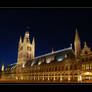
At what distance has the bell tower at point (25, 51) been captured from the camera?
57784mm

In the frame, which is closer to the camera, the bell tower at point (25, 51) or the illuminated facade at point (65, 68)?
the illuminated facade at point (65, 68)

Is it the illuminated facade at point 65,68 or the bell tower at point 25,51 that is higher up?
the bell tower at point 25,51

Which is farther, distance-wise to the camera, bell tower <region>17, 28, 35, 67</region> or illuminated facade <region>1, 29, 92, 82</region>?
bell tower <region>17, 28, 35, 67</region>

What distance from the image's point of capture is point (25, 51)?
58.7 meters

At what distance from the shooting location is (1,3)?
10.1 metres

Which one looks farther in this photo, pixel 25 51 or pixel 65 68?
pixel 25 51

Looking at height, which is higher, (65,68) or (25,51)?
(25,51)

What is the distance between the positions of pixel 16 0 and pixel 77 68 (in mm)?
24111

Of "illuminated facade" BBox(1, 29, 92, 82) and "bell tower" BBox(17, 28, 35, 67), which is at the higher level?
"bell tower" BBox(17, 28, 35, 67)

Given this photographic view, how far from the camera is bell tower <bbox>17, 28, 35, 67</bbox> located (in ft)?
190
